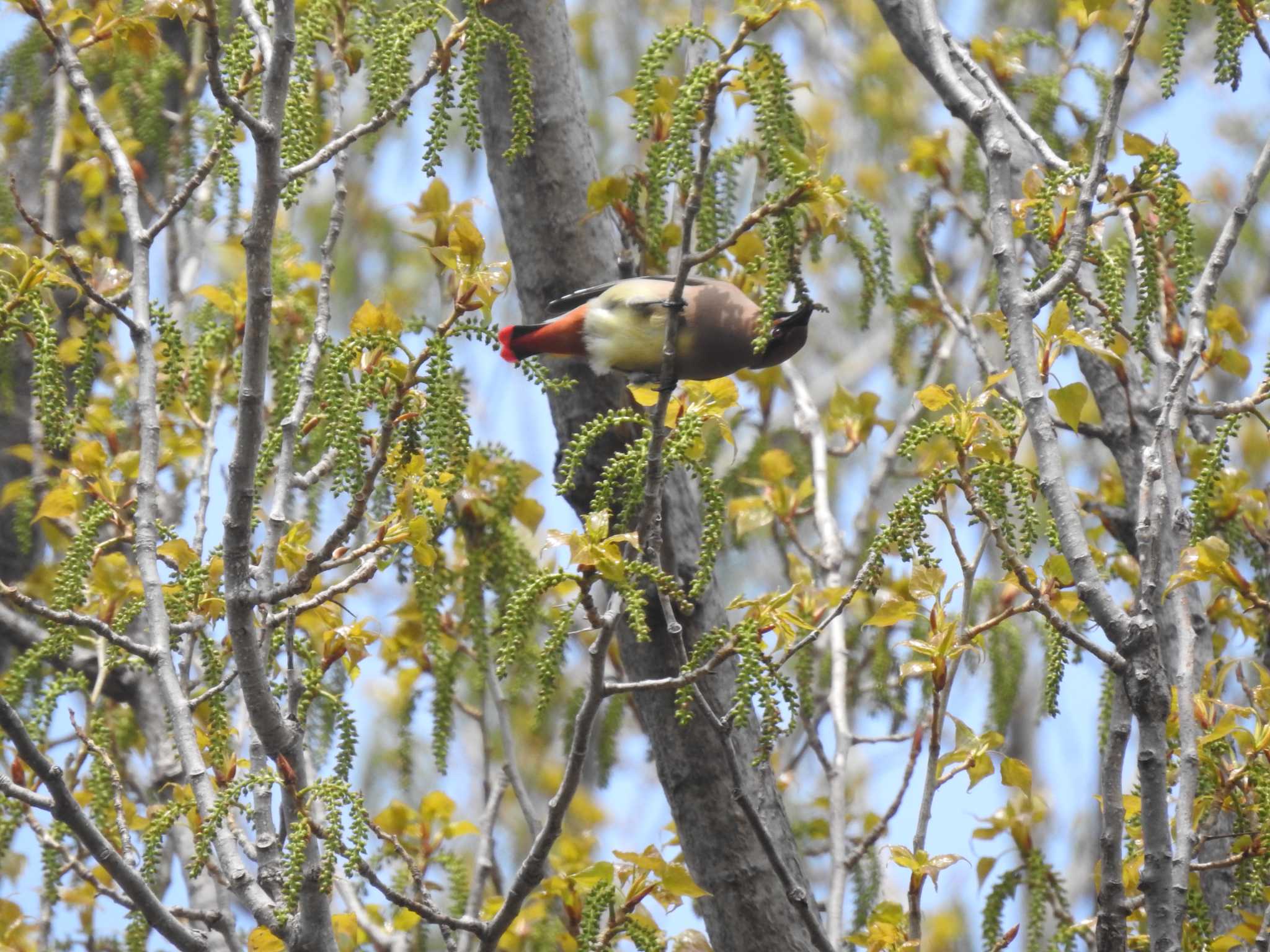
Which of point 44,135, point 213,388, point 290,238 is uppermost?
point 44,135

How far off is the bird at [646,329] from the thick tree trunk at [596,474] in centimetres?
6

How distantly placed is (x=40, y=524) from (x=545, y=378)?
7.61 feet

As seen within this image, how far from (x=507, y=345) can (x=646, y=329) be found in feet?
1.07

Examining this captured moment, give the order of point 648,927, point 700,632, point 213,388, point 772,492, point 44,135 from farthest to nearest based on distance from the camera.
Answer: point 44,135
point 772,492
point 213,388
point 700,632
point 648,927

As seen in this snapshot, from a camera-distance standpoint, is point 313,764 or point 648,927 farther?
point 313,764

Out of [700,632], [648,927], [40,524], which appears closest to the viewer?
[648,927]

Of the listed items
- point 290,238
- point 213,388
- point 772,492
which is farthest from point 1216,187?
point 213,388

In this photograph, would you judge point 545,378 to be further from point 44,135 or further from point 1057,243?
point 44,135

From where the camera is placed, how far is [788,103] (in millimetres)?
2592

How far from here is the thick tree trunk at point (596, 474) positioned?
301 centimetres

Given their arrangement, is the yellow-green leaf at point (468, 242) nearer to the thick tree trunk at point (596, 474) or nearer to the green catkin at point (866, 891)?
the thick tree trunk at point (596, 474)

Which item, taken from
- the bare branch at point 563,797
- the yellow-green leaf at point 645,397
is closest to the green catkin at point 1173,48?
the yellow-green leaf at point 645,397

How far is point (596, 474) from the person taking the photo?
3186 mm

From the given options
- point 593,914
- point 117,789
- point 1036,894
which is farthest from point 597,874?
point 1036,894
